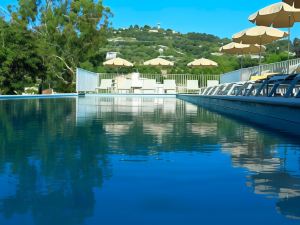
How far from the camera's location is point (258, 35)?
1330 centimetres

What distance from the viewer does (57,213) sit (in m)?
1.44

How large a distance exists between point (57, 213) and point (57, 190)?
0.31m

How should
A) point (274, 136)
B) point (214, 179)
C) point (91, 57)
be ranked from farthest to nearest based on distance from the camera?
point (91, 57)
point (274, 136)
point (214, 179)

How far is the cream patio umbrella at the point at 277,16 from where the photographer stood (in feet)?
34.9

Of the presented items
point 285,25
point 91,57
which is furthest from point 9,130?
point 91,57

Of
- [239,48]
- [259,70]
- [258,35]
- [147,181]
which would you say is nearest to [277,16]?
[259,70]

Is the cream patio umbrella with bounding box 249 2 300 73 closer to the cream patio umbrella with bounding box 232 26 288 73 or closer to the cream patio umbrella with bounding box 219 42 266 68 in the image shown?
the cream patio umbrella with bounding box 232 26 288 73

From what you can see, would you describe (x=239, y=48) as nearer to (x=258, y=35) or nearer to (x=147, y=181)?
(x=258, y=35)

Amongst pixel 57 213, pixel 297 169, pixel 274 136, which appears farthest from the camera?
pixel 274 136

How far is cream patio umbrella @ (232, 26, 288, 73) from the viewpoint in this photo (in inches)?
516

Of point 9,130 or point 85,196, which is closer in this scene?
point 85,196

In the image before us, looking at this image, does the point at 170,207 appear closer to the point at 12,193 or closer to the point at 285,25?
the point at 12,193

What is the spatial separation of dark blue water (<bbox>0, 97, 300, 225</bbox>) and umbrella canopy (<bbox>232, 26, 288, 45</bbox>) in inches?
398

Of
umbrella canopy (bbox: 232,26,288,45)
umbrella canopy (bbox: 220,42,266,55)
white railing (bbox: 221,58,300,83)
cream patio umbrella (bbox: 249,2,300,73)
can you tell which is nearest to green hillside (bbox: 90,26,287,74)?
umbrella canopy (bbox: 220,42,266,55)
